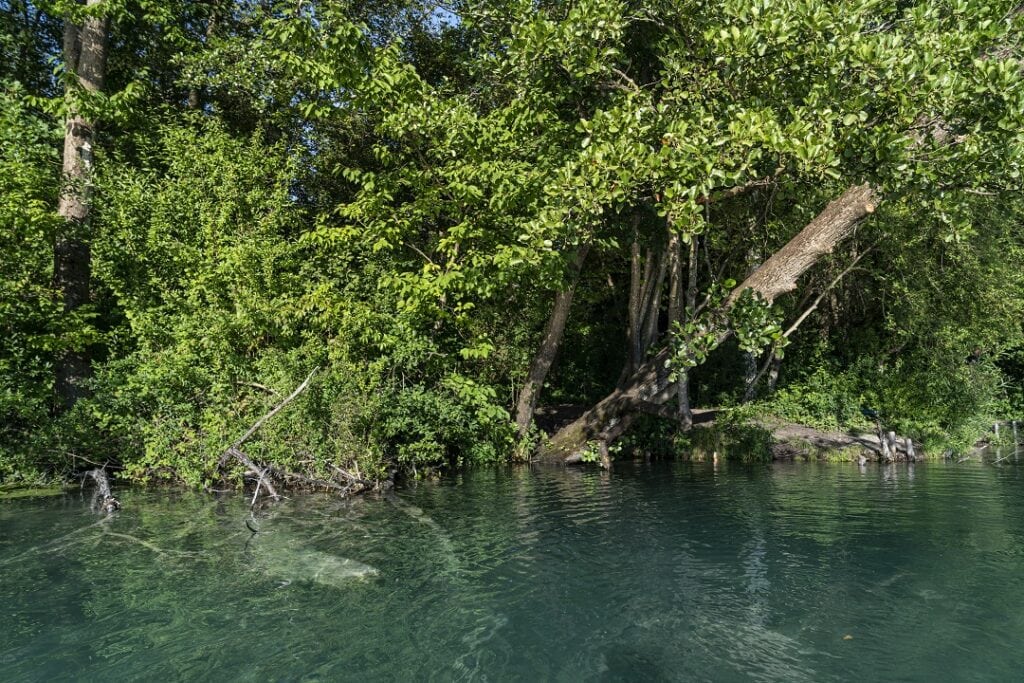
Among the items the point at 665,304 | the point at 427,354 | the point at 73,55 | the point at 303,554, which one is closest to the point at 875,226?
the point at 665,304

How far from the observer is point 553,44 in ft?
37.7

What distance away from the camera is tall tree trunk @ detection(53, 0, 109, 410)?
12977 millimetres

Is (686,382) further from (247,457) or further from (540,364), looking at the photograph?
(247,457)

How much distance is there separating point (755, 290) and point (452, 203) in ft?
19.6

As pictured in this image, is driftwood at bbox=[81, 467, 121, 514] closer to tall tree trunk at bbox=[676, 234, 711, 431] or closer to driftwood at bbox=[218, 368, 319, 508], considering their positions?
driftwood at bbox=[218, 368, 319, 508]

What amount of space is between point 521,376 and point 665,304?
29.3ft

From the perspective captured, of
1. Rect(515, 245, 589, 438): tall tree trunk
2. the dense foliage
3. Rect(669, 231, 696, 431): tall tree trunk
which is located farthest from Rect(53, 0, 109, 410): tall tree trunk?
Rect(669, 231, 696, 431): tall tree trunk

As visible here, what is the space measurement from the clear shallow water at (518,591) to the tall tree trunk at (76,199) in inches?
126

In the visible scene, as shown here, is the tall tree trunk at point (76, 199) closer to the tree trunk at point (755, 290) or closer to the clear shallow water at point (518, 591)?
the clear shallow water at point (518, 591)

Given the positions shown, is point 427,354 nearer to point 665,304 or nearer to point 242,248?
point 242,248

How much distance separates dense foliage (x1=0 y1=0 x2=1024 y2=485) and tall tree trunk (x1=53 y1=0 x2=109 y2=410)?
0.26 metres

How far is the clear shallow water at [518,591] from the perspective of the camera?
4.76 m

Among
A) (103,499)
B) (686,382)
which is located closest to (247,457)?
(103,499)

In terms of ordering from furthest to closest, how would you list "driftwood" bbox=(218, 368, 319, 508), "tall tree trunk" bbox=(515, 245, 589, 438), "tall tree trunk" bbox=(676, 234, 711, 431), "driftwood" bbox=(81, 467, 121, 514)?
"tall tree trunk" bbox=(676, 234, 711, 431)
"tall tree trunk" bbox=(515, 245, 589, 438)
"driftwood" bbox=(218, 368, 319, 508)
"driftwood" bbox=(81, 467, 121, 514)
